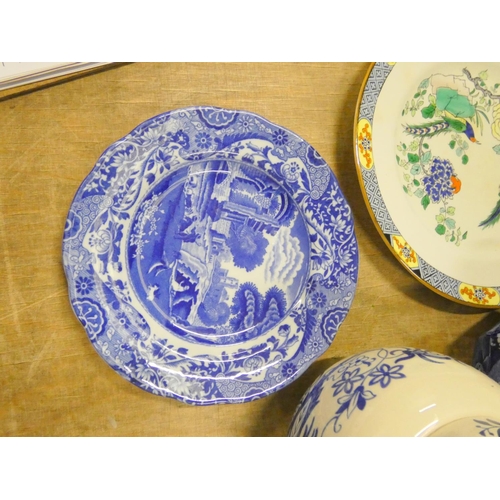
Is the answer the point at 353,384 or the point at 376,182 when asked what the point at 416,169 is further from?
the point at 353,384

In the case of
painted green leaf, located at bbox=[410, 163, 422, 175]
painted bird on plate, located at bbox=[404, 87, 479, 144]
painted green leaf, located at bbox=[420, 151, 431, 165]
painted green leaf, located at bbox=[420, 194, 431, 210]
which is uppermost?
painted bird on plate, located at bbox=[404, 87, 479, 144]

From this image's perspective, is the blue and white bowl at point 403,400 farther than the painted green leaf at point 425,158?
No

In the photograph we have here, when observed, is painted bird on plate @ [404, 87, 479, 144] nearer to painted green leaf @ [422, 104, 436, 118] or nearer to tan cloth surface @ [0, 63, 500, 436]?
painted green leaf @ [422, 104, 436, 118]

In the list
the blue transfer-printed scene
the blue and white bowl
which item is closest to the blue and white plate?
the blue transfer-printed scene

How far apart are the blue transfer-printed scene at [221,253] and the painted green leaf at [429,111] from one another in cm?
23

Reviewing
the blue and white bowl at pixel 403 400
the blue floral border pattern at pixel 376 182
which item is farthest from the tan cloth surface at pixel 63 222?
the blue and white bowl at pixel 403 400

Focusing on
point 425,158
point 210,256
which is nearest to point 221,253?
point 210,256

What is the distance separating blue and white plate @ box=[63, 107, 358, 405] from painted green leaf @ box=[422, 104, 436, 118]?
183 millimetres

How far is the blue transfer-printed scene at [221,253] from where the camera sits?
1.93 ft

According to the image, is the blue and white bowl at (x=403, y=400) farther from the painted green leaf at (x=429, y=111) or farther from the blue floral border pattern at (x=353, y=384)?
the painted green leaf at (x=429, y=111)

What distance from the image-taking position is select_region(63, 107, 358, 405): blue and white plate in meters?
0.55

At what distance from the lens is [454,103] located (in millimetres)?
648

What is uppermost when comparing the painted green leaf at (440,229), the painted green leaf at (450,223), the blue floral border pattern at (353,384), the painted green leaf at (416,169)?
the painted green leaf at (416,169)

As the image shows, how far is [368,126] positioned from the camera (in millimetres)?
585
